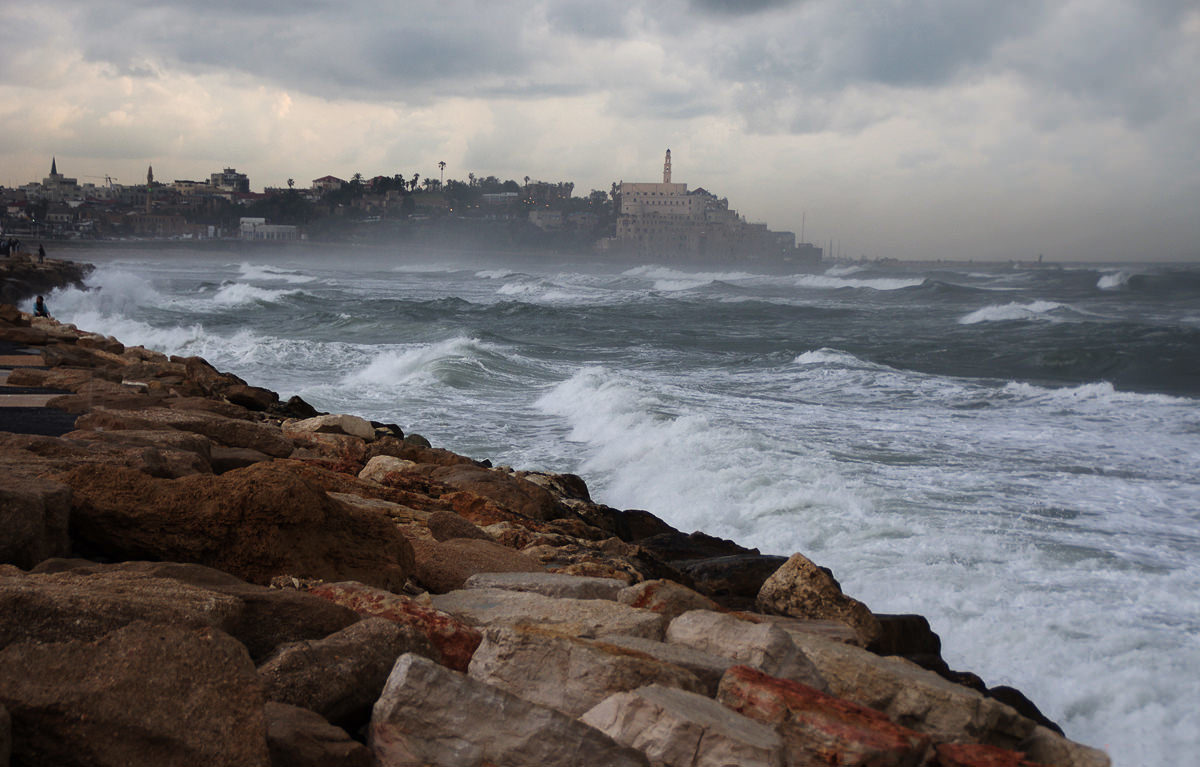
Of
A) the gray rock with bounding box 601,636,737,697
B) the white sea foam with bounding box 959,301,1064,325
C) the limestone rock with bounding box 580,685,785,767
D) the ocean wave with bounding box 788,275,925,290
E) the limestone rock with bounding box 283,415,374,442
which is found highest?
the ocean wave with bounding box 788,275,925,290

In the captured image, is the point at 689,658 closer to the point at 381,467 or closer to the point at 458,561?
the point at 458,561

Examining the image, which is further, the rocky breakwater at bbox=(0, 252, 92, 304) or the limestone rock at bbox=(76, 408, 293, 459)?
the rocky breakwater at bbox=(0, 252, 92, 304)

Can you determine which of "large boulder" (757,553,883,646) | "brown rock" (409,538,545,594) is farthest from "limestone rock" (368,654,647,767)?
"large boulder" (757,553,883,646)

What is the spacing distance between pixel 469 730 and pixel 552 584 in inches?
57.8

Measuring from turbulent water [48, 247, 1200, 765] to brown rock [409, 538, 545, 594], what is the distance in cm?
294

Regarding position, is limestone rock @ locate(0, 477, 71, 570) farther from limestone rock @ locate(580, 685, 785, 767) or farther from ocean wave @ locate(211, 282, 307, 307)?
ocean wave @ locate(211, 282, 307, 307)

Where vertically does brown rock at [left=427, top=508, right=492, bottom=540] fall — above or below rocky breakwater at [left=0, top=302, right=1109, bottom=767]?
below

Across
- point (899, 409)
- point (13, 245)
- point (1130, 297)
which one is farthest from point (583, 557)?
point (1130, 297)

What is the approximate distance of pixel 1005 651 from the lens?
564cm

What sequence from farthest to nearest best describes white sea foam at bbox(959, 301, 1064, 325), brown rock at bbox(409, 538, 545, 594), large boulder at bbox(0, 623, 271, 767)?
white sea foam at bbox(959, 301, 1064, 325), brown rock at bbox(409, 538, 545, 594), large boulder at bbox(0, 623, 271, 767)

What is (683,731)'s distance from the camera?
2.12 m

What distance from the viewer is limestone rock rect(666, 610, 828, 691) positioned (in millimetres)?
2730

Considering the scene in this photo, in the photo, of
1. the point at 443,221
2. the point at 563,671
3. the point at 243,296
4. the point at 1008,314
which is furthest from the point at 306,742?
the point at 443,221

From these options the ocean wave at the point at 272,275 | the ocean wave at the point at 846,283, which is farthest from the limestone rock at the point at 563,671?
the ocean wave at the point at 846,283
